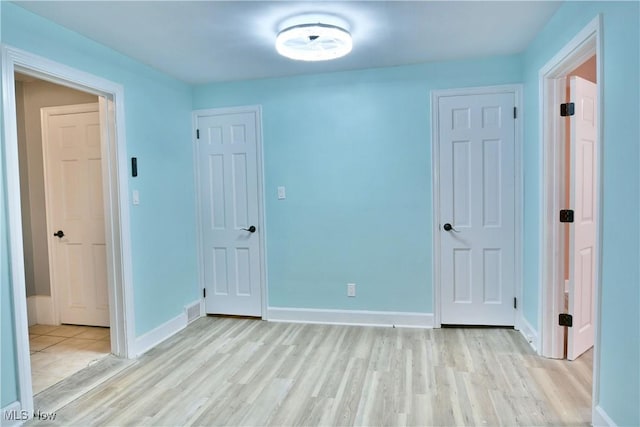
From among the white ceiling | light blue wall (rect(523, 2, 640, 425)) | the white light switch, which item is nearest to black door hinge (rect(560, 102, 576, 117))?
the white ceiling

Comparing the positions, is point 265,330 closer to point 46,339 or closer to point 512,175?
point 46,339

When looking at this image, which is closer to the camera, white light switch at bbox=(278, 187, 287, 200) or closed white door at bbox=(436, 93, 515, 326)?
closed white door at bbox=(436, 93, 515, 326)

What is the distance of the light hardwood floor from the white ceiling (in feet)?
7.70

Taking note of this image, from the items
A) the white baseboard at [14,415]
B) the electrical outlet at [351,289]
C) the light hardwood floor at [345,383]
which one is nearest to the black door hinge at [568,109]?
the light hardwood floor at [345,383]

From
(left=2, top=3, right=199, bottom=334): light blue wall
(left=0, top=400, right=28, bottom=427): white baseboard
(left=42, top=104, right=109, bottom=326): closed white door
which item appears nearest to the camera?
(left=0, top=400, right=28, bottom=427): white baseboard

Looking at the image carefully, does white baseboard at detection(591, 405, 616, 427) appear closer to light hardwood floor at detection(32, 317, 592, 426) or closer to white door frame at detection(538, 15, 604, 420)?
light hardwood floor at detection(32, 317, 592, 426)

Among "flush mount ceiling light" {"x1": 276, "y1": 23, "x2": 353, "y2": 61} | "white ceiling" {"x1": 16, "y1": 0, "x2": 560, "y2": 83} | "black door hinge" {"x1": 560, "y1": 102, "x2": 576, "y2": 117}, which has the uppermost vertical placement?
"white ceiling" {"x1": 16, "y1": 0, "x2": 560, "y2": 83}

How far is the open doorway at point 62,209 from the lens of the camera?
3.65 m

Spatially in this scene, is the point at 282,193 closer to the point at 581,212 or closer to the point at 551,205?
the point at 551,205

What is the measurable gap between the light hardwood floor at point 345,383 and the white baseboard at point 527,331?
0.07m

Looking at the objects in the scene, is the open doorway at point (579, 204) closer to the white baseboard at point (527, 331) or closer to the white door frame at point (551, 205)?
the white door frame at point (551, 205)

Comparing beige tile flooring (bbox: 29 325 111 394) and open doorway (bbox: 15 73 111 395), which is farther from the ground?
open doorway (bbox: 15 73 111 395)

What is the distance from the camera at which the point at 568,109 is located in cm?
267

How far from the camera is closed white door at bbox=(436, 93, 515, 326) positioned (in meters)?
3.35
